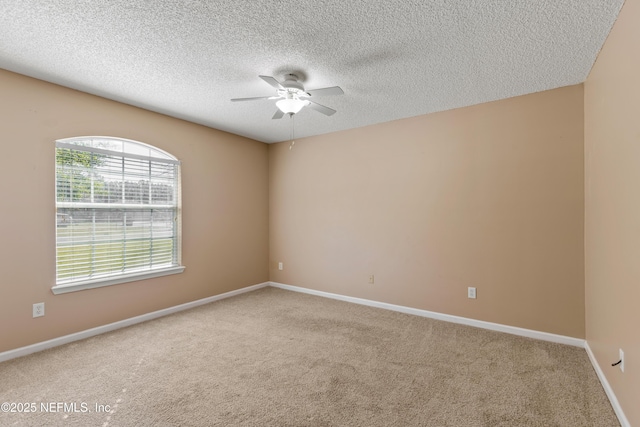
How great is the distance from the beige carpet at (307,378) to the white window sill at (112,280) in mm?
528

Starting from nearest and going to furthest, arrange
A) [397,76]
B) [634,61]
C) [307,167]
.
→ [634,61]
[397,76]
[307,167]

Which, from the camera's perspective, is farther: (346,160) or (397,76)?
(346,160)

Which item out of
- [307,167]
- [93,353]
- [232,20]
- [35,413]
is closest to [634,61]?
[232,20]

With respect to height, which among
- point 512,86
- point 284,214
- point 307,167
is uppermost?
point 512,86

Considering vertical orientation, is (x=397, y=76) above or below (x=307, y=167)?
above

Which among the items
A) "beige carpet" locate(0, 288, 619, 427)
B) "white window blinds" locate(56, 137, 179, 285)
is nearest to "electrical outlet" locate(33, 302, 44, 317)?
"white window blinds" locate(56, 137, 179, 285)

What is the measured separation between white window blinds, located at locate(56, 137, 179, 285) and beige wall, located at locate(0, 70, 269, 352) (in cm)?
11

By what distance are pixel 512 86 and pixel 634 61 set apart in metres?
1.31

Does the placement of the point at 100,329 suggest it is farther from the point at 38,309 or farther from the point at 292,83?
the point at 292,83

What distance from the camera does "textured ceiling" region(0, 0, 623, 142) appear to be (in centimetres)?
183

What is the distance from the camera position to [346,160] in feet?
14.6

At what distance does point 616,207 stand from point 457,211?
1604 millimetres

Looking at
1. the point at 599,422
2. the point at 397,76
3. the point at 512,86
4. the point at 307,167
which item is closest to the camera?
the point at 599,422

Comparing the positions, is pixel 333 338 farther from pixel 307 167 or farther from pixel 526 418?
pixel 307 167
